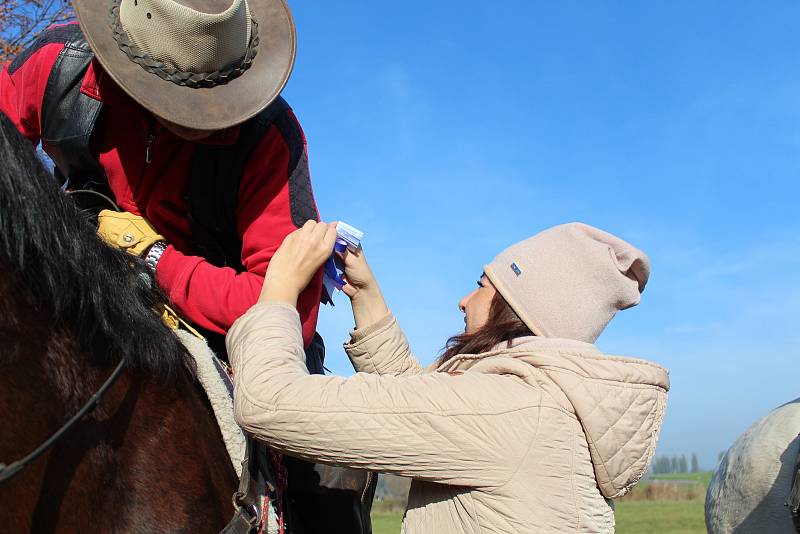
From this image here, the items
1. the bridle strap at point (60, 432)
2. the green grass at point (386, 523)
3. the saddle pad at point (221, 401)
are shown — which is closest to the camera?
the bridle strap at point (60, 432)

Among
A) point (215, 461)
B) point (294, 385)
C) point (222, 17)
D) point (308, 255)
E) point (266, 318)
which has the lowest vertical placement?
point (215, 461)

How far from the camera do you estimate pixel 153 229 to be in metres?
2.24

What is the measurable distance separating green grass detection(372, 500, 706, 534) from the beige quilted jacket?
46.1 feet

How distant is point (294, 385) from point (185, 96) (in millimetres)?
842

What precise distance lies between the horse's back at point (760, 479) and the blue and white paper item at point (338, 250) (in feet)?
9.74

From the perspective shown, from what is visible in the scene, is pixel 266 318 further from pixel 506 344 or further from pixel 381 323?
pixel 381 323

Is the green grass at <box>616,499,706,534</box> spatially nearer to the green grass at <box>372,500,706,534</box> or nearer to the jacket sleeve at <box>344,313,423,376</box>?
the green grass at <box>372,500,706,534</box>

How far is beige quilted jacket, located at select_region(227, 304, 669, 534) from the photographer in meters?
1.82

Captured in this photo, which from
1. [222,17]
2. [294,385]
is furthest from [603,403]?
[222,17]

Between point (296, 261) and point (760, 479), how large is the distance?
3.46 metres

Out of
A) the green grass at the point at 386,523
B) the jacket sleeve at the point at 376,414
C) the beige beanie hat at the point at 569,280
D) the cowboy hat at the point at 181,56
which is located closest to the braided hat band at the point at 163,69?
the cowboy hat at the point at 181,56

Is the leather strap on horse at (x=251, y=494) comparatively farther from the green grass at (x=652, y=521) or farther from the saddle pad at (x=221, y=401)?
the green grass at (x=652, y=521)

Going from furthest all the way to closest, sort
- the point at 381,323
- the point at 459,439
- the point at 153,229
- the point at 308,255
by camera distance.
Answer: the point at 381,323 → the point at 153,229 → the point at 308,255 → the point at 459,439

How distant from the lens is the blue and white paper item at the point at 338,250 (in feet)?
7.62
